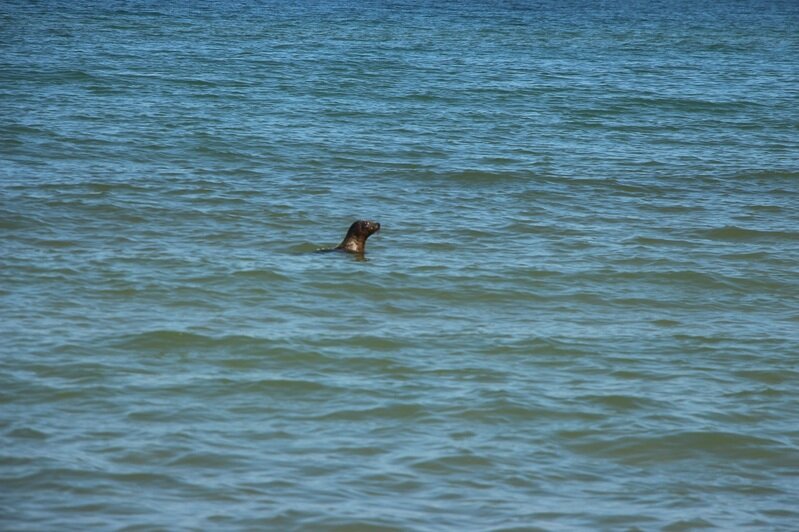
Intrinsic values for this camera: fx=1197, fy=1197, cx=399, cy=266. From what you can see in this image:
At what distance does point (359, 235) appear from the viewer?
510 inches

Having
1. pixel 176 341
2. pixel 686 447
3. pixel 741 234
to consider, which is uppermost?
pixel 176 341

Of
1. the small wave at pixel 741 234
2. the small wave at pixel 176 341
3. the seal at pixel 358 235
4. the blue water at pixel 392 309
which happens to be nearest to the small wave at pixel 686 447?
the blue water at pixel 392 309

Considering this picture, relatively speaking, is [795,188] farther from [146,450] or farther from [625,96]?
[146,450]

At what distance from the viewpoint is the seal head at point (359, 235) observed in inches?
509

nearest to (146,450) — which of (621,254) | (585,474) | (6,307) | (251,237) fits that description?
(585,474)

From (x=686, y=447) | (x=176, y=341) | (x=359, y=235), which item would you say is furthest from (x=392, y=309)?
(x=686, y=447)

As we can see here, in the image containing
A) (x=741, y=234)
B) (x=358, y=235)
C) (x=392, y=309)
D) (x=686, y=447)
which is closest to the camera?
(x=686, y=447)

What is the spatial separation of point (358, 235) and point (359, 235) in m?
0.01

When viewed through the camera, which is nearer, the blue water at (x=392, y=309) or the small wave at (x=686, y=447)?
the blue water at (x=392, y=309)

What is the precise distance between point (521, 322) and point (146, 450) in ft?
14.1

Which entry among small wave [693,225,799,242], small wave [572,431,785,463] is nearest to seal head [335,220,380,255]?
small wave [693,225,799,242]

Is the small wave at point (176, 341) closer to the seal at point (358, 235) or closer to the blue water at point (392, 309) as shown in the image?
the blue water at point (392, 309)

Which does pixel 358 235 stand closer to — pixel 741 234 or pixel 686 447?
pixel 741 234

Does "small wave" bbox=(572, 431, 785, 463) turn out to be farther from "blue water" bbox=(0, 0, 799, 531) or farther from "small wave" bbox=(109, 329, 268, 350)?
"small wave" bbox=(109, 329, 268, 350)
